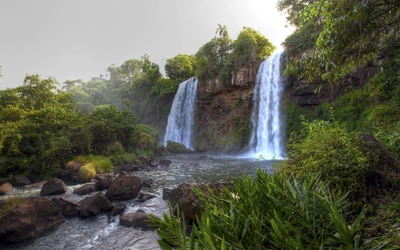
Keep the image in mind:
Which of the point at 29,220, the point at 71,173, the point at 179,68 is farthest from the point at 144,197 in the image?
the point at 179,68

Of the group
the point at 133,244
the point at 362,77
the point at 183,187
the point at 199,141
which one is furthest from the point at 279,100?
the point at 133,244

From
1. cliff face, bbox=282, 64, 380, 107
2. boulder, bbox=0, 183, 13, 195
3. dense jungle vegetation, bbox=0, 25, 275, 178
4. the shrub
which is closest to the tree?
dense jungle vegetation, bbox=0, 25, 275, 178

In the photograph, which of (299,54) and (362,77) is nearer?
(362,77)

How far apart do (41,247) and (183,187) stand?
12.6ft

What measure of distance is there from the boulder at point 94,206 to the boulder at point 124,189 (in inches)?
41.3

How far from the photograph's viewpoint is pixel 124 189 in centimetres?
902

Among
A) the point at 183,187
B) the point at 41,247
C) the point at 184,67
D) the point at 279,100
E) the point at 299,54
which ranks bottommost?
the point at 41,247

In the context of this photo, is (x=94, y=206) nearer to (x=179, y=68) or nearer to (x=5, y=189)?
(x=5, y=189)

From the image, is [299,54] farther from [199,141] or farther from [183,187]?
[183,187]

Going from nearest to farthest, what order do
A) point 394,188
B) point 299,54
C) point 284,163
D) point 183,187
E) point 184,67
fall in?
point 394,188
point 284,163
point 183,187
point 299,54
point 184,67

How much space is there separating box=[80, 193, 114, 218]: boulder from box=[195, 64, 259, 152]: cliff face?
17734mm

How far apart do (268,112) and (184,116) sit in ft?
41.3

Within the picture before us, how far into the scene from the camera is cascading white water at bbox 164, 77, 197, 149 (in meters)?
30.6

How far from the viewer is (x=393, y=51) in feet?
41.7
